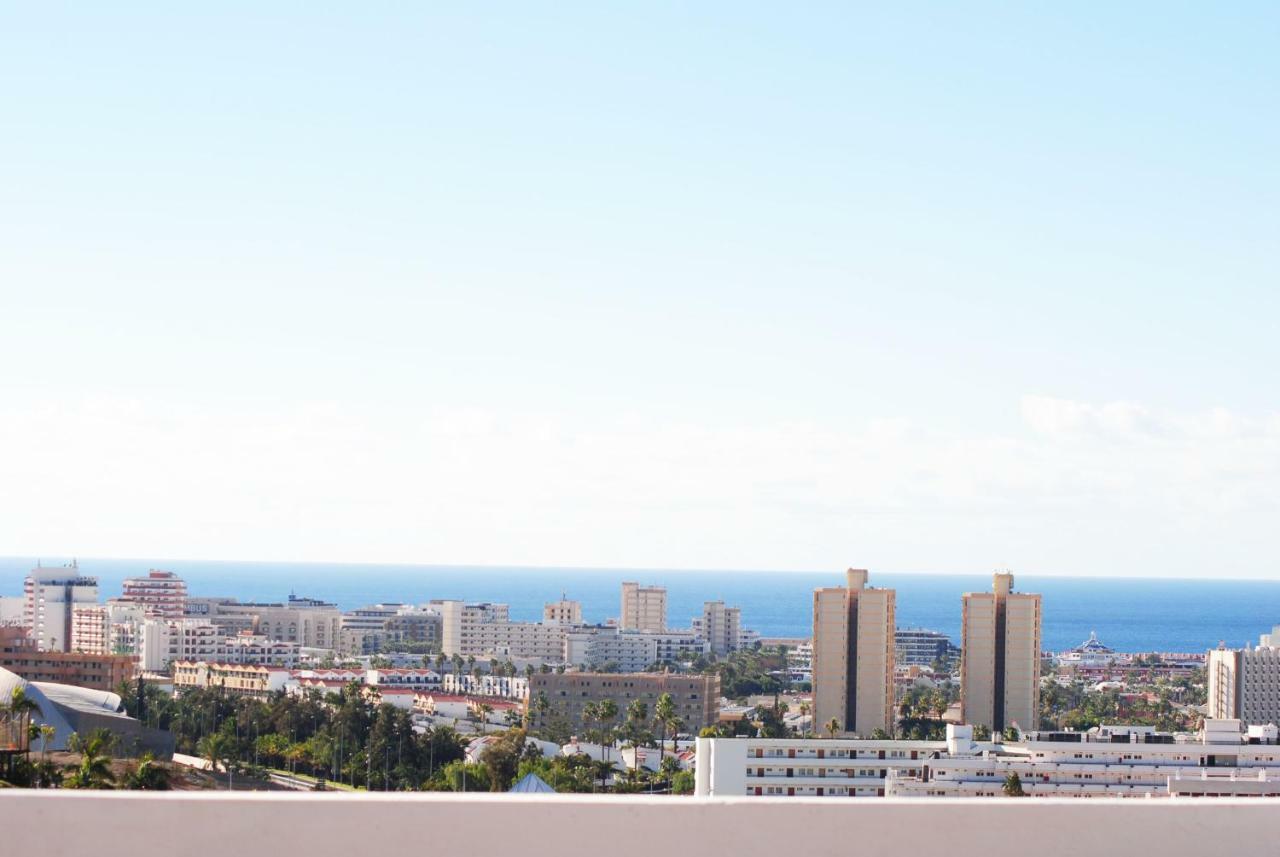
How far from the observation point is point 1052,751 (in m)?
17.3

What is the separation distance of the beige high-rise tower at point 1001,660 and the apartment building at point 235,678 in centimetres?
1475

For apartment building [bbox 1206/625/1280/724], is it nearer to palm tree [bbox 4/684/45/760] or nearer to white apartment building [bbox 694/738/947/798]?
white apartment building [bbox 694/738/947/798]

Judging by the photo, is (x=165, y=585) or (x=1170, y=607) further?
(x=1170, y=607)

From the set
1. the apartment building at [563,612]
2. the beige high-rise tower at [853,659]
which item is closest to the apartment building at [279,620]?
the apartment building at [563,612]

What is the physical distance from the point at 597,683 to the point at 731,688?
7829 mm

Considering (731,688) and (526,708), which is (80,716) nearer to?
(526,708)

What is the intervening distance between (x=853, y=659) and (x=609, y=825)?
25020 millimetres

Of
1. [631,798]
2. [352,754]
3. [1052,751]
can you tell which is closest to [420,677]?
[352,754]

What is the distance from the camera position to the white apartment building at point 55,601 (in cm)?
4681

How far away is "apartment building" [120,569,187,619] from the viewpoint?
2111 inches

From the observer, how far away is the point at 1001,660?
85.8 ft

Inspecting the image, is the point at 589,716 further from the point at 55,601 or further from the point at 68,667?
the point at 55,601

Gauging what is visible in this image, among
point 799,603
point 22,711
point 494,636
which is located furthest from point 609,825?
point 799,603

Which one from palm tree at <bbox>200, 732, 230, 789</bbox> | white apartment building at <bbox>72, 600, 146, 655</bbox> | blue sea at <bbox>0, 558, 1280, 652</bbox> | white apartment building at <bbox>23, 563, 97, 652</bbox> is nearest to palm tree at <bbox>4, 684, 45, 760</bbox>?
palm tree at <bbox>200, 732, 230, 789</bbox>
